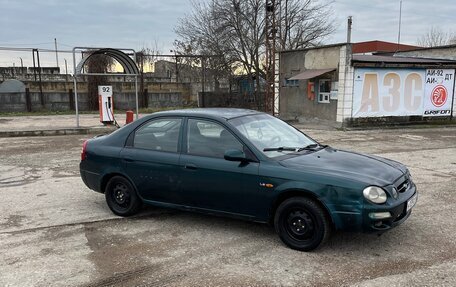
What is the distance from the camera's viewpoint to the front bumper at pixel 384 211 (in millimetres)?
4055

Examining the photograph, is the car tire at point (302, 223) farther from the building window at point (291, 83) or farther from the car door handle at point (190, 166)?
the building window at point (291, 83)

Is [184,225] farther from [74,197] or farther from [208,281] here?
[74,197]

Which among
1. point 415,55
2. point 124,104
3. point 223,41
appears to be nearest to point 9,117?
point 124,104

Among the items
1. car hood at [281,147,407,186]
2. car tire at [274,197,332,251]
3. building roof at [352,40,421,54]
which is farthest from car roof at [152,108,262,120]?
building roof at [352,40,421,54]

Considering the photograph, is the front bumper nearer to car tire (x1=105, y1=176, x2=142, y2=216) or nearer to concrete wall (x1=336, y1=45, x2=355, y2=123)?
car tire (x1=105, y1=176, x2=142, y2=216)

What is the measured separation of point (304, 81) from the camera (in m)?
19.3

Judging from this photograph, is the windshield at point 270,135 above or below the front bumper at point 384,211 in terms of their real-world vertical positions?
above

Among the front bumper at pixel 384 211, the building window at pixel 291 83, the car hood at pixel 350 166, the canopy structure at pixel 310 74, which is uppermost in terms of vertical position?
the canopy structure at pixel 310 74

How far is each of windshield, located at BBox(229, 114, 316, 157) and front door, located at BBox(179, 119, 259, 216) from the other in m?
0.22

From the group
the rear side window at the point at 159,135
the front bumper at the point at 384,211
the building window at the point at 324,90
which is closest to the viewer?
the front bumper at the point at 384,211

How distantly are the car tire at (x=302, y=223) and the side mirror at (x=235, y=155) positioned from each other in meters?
0.66

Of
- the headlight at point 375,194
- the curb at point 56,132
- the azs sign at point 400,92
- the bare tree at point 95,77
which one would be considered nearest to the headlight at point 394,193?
the headlight at point 375,194

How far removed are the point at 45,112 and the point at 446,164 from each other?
20.1 m

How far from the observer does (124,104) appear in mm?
24656
